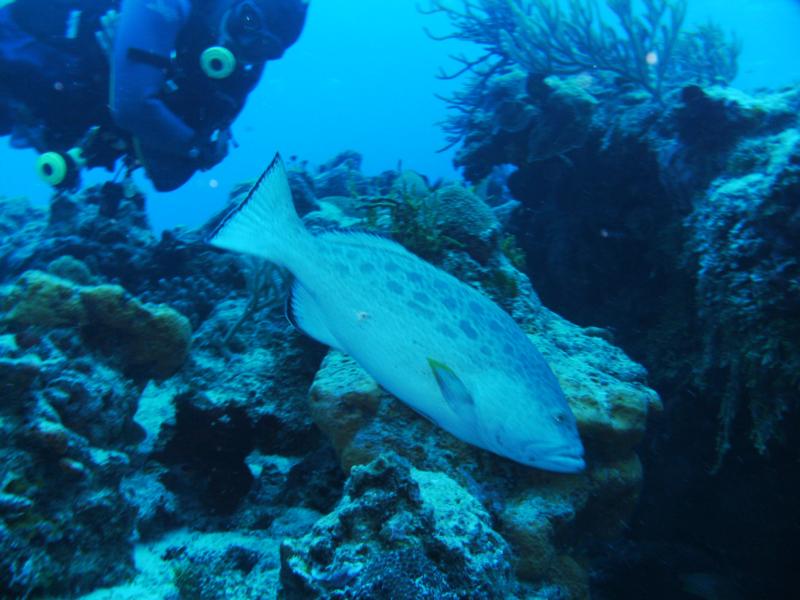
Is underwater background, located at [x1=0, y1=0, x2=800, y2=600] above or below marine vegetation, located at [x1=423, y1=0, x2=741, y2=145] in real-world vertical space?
below

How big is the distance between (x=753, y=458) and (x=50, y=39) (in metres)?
9.05

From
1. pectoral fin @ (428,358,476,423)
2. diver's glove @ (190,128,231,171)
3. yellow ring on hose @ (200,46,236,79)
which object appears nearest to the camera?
pectoral fin @ (428,358,476,423)

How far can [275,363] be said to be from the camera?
12.3 ft

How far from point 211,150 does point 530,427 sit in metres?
6.36

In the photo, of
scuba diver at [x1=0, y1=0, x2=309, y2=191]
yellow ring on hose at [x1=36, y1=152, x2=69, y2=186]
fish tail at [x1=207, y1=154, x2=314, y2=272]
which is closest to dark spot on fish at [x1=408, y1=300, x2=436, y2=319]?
fish tail at [x1=207, y1=154, x2=314, y2=272]

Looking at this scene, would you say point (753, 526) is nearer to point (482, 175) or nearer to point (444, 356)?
point (444, 356)

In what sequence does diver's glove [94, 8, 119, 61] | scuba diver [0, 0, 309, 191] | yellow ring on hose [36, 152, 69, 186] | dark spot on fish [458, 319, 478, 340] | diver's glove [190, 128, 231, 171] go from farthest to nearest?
diver's glove [190, 128, 231, 171] → diver's glove [94, 8, 119, 61] → yellow ring on hose [36, 152, 69, 186] → scuba diver [0, 0, 309, 191] → dark spot on fish [458, 319, 478, 340]

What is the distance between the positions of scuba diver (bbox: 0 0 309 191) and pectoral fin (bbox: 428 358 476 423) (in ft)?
17.1

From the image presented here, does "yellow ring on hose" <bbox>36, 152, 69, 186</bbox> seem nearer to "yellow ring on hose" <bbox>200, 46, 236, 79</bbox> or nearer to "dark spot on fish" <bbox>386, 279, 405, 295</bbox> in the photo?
"yellow ring on hose" <bbox>200, 46, 236, 79</bbox>

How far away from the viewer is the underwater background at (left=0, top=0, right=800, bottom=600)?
215cm

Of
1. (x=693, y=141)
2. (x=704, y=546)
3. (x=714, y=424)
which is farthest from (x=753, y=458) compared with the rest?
(x=693, y=141)

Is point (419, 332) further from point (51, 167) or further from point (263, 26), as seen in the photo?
point (263, 26)

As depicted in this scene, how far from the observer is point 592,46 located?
7.46 m

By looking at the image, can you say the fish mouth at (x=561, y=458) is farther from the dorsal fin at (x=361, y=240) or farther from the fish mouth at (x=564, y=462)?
the dorsal fin at (x=361, y=240)
